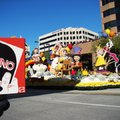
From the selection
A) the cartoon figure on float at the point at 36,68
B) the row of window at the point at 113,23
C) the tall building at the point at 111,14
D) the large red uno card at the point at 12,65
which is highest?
the tall building at the point at 111,14

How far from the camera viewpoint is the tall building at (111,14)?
66.1 m

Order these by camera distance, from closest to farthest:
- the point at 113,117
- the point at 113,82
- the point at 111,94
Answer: the point at 113,117 → the point at 111,94 → the point at 113,82

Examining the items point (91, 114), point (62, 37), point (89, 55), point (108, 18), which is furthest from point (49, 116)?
point (62, 37)

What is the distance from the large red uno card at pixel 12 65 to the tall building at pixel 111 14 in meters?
62.3

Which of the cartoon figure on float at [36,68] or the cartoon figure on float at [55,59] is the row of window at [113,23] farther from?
the cartoon figure on float at [36,68]

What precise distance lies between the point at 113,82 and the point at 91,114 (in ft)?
40.3

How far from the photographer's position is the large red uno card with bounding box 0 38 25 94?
4.58 meters

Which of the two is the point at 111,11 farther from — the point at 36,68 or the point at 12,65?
the point at 12,65

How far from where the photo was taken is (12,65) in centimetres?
468

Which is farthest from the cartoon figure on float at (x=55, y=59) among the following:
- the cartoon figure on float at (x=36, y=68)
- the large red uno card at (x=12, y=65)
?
the large red uno card at (x=12, y=65)

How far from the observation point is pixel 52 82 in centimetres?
2548

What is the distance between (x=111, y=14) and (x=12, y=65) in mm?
64833

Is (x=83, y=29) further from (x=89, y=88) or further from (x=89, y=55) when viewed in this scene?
(x=89, y=88)

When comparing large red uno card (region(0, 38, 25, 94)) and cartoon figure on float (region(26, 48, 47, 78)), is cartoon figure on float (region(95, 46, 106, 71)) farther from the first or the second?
large red uno card (region(0, 38, 25, 94))
